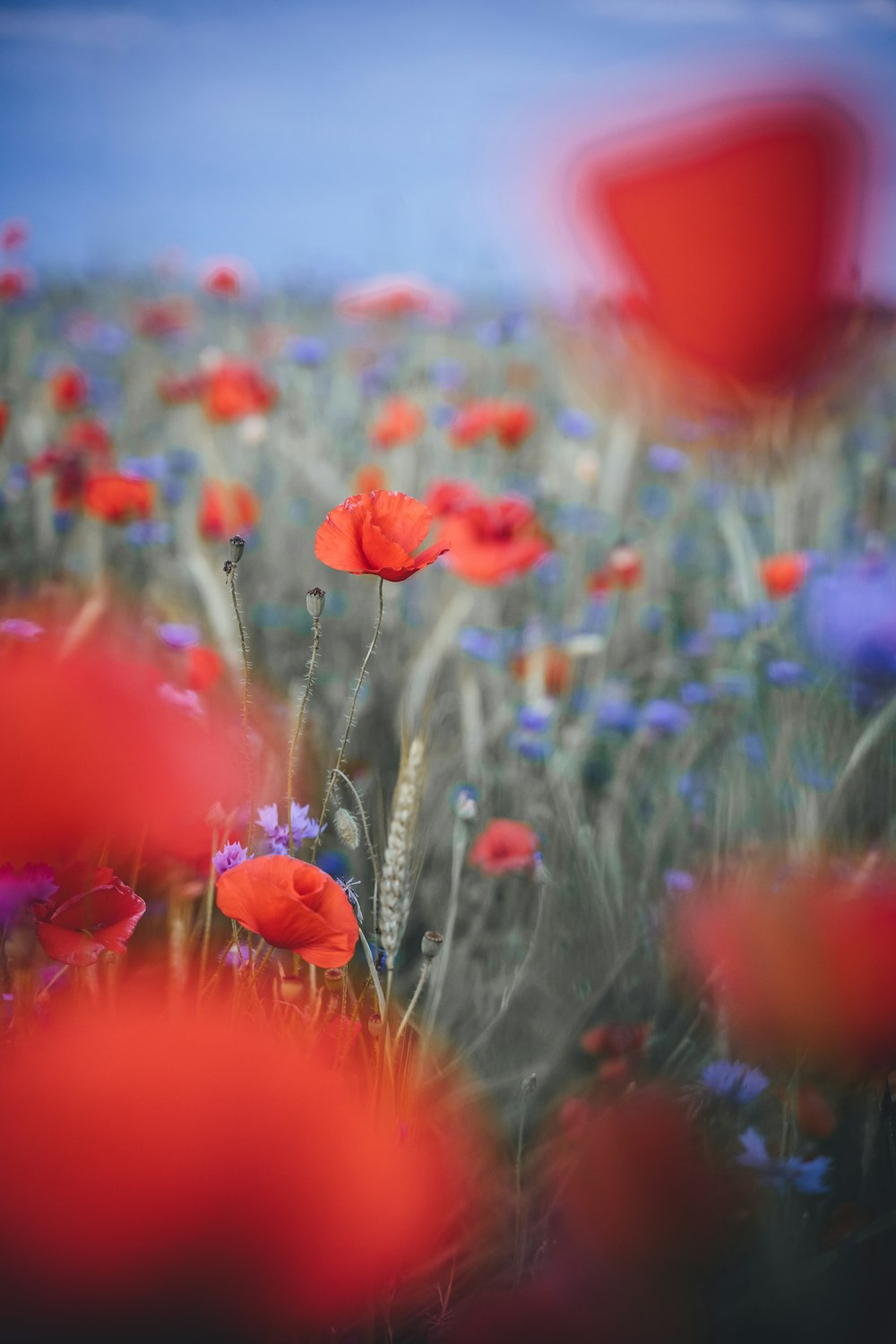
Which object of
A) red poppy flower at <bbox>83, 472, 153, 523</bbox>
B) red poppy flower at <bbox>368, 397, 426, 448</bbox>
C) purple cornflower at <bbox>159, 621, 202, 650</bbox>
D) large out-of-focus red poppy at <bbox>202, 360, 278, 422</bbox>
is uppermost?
large out-of-focus red poppy at <bbox>202, 360, 278, 422</bbox>

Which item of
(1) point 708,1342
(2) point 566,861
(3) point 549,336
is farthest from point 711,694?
(3) point 549,336

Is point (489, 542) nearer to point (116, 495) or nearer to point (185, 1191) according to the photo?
point (116, 495)

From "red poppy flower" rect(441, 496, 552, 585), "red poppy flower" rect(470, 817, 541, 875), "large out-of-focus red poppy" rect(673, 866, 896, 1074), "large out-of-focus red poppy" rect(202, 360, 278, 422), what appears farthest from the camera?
"large out-of-focus red poppy" rect(202, 360, 278, 422)

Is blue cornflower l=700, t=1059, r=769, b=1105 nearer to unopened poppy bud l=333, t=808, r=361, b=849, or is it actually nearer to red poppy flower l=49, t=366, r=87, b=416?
unopened poppy bud l=333, t=808, r=361, b=849

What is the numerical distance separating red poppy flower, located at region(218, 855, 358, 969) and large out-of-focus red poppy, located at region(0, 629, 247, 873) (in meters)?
0.13


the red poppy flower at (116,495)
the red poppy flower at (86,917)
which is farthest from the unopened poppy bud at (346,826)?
the red poppy flower at (116,495)

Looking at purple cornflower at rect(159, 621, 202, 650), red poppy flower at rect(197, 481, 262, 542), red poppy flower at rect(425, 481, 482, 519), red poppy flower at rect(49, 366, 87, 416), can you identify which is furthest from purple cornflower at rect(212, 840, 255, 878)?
red poppy flower at rect(49, 366, 87, 416)

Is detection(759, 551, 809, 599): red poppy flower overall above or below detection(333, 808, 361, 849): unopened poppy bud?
A: above

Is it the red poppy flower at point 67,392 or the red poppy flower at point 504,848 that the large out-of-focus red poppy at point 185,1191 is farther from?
the red poppy flower at point 67,392

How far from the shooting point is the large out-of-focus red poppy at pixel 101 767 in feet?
1.70

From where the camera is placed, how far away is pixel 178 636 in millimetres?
950

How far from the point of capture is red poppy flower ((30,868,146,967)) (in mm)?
458

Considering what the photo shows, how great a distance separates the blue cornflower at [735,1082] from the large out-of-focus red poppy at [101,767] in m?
0.40

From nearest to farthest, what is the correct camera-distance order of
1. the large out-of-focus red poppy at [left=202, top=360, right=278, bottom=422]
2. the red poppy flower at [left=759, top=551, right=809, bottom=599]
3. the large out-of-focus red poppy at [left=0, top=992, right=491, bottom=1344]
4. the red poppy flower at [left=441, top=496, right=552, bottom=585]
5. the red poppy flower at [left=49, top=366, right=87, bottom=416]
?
the large out-of-focus red poppy at [left=0, top=992, right=491, bottom=1344], the red poppy flower at [left=441, top=496, right=552, bottom=585], the red poppy flower at [left=759, top=551, right=809, bottom=599], the large out-of-focus red poppy at [left=202, top=360, right=278, bottom=422], the red poppy flower at [left=49, top=366, right=87, bottom=416]
